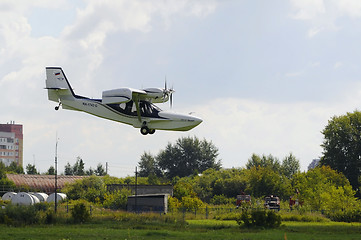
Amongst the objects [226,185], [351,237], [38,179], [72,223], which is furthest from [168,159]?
[351,237]

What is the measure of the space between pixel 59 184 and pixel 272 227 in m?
84.9

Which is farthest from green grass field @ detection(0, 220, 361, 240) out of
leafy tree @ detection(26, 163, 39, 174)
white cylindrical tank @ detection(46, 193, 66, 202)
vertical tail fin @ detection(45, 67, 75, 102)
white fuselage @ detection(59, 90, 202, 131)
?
leafy tree @ detection(26, 163, 39, 174)

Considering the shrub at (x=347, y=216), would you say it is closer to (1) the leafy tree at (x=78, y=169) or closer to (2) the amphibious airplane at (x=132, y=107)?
(2) the amphibious airplane at (x=132, y=107)

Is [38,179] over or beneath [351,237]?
over

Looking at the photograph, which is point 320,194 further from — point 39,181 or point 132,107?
point 39,181

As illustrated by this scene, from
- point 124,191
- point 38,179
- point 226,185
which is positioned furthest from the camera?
point 38,179

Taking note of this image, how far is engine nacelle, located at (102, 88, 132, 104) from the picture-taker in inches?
1737

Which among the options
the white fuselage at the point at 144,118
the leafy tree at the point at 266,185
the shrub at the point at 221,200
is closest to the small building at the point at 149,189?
the shrub at the point at 221,200

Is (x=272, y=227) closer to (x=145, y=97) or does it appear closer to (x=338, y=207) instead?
(x=145, y=97)

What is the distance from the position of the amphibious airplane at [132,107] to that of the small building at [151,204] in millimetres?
37129

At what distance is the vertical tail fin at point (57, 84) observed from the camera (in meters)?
48.5

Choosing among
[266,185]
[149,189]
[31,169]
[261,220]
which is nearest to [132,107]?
[261,220]

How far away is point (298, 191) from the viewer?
333 feet

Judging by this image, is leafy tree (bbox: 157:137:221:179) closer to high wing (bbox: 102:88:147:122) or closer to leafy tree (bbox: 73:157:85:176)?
leafy tree (bbox: 73:157:85:176)
